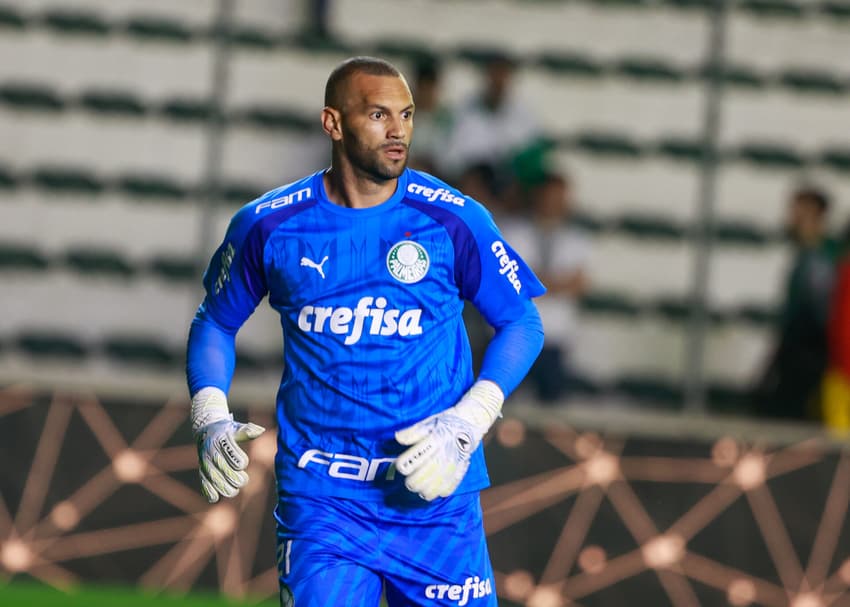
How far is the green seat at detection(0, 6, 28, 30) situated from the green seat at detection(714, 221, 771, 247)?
437 centimetres

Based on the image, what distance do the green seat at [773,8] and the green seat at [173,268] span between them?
12.4ft

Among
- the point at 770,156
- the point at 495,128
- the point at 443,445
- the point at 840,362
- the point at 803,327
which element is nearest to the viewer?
the point at 443,445

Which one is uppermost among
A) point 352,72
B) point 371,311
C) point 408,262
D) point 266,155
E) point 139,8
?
point 352,72

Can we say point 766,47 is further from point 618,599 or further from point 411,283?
point 411,283

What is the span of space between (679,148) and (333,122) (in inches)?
209

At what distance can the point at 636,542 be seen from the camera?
253 inches

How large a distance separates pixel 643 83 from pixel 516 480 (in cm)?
337

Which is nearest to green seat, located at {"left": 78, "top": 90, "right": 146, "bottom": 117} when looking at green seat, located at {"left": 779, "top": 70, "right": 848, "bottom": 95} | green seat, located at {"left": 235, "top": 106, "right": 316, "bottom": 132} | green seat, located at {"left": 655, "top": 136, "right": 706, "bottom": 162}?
green seat, located at {"left": 235, "top": 106, "right": 316, "bottom": 132}

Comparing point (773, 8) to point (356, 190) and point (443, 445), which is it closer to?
point (356, 190)

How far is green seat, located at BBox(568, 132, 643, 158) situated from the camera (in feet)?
28.6

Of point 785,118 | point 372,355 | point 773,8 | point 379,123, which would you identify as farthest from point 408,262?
point 773,8

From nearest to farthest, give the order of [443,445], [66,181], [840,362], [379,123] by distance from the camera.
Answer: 1. [443,445]
2. [379,123]
3. [840,362]
4. [66,181]

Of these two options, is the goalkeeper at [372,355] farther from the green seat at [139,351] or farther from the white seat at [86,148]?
the white seat at [86,148]

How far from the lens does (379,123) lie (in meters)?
3.72
